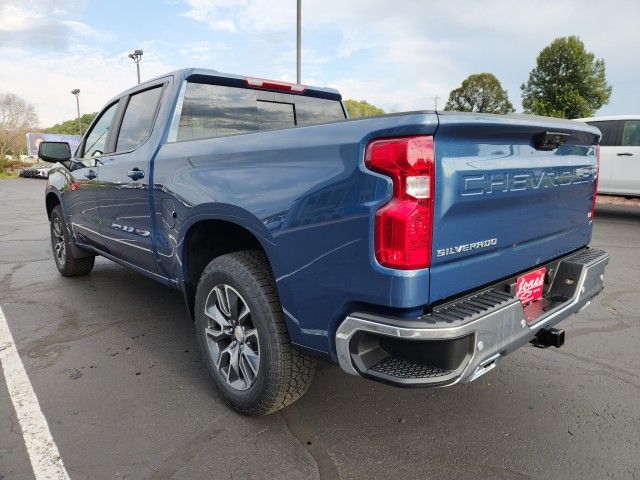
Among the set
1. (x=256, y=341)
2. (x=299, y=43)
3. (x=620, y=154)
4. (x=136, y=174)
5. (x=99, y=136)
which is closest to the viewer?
(x=256, y=341)

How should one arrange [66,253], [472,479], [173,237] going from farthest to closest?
[66,253], [173,237], [472,479]

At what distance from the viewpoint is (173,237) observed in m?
3.01

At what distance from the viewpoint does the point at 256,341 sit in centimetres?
250

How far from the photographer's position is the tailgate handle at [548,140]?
2.25m

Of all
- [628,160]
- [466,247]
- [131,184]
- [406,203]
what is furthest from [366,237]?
[628,160]

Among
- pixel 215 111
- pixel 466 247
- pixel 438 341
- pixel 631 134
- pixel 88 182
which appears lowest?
pixel 438 341

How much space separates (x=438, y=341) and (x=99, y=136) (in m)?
3.98

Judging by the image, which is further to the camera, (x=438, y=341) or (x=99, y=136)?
(x=99, y=136)

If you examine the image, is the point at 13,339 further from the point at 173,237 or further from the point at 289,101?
the point at 289,101

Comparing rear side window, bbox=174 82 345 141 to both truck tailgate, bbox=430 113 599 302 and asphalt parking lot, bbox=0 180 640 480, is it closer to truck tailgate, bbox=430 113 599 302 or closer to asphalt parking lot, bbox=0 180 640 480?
truck tailgate, bbox=430 113 599 302

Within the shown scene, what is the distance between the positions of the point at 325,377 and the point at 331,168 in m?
1.63

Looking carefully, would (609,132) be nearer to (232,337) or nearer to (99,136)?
(99,136)

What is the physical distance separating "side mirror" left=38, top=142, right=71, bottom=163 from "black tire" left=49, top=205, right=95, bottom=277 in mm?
836

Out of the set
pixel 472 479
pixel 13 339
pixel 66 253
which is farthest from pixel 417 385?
pixel 66 253
